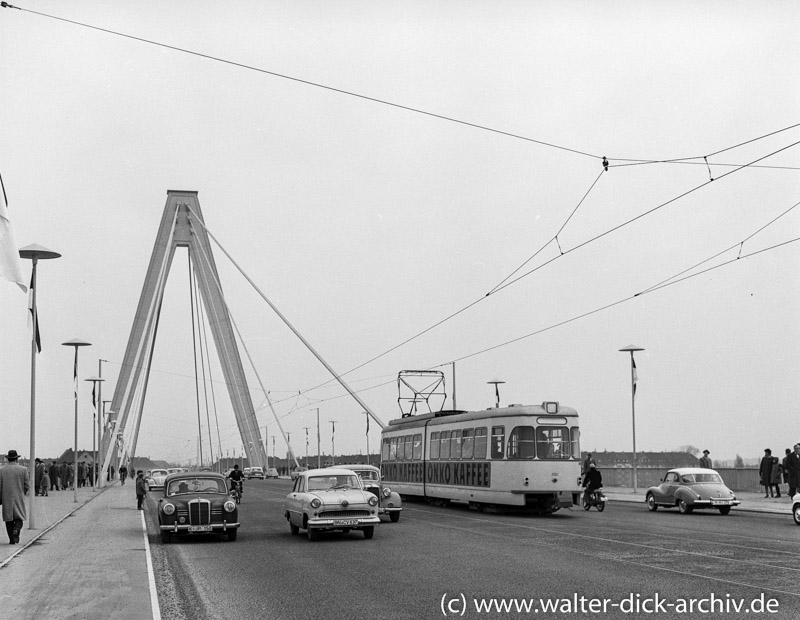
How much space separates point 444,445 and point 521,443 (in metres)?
5.17

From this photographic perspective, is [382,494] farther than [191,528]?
Yes

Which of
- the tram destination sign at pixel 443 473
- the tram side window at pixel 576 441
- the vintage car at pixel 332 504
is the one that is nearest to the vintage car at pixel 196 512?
the vintage car at pixel 332 504

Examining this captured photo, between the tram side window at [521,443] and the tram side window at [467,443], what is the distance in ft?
7.52

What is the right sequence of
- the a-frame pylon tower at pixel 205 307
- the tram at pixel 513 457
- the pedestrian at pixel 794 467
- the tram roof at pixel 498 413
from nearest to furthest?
the tram at pixel 513 457 < the tram roof at pixel 498 413 < the pedestrian at pixel 794 467 < the a-frame pylon tower at pixel 205 307

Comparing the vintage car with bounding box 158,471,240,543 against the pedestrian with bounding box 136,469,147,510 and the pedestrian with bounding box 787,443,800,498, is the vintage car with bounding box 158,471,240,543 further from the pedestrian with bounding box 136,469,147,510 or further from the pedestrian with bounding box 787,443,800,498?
the pedestrian with bounding box 787,443,800,498

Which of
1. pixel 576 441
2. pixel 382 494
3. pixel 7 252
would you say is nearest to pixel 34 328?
pixel 382 494

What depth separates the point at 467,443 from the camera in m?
28.7

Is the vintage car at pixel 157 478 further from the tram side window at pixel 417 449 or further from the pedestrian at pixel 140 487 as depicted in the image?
the tram side window at pixel 417 449

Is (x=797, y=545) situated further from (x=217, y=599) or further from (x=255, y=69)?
(x=255, y=69)

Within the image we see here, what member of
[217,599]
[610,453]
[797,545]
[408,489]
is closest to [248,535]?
[217,599]

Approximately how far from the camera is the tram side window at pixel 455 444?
2934 cm

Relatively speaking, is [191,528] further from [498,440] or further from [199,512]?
[498,440]

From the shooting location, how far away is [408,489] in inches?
1369

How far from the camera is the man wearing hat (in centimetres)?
1758
